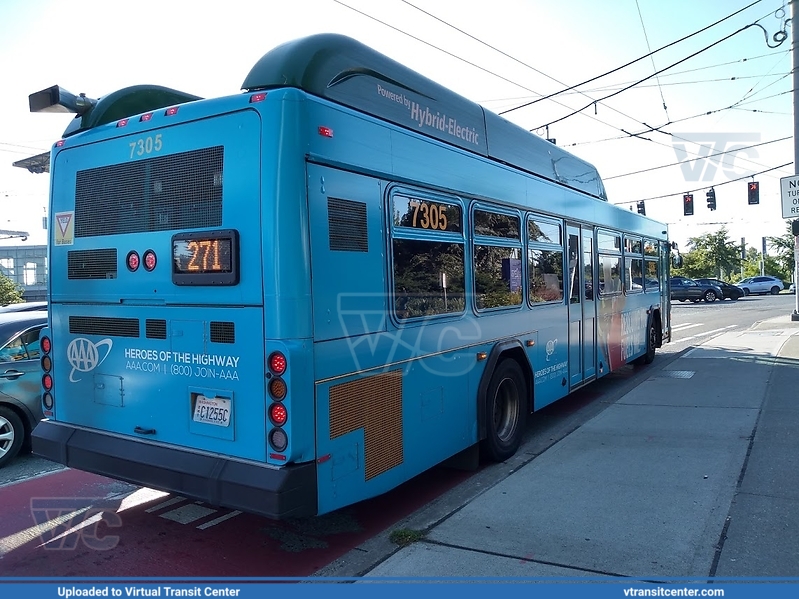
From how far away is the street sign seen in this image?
13984 mm

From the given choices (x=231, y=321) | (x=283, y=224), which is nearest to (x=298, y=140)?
(x=283, y=224)

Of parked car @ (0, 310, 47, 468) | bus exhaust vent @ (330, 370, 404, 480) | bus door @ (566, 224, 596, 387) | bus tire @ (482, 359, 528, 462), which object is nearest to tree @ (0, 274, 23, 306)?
parked car @ (0, 310, 47, 468)

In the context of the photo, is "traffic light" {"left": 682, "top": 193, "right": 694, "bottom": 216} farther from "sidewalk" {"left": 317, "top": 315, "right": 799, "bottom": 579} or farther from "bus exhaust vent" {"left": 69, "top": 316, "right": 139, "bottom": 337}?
"bus exhaust vent" {"left": 69, "top": 316, "right": 139, "bottom": 337}

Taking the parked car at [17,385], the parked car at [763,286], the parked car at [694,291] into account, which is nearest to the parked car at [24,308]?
the parked car at [17,385]

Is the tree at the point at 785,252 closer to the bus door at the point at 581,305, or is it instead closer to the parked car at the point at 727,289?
the parked car at the point at 727,289

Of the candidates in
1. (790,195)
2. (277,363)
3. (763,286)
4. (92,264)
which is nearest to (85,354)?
(92,264)

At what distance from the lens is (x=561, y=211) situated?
7660 millimetres

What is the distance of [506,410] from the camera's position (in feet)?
21.1

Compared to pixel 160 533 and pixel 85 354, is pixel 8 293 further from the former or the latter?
pixel 160 533

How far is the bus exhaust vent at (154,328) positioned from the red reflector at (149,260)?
0.36 m

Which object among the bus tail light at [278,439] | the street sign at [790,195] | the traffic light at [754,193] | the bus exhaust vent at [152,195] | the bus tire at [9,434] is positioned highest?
the traffic light at [754,193]

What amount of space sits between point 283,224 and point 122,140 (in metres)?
1.75

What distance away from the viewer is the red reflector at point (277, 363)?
365cm

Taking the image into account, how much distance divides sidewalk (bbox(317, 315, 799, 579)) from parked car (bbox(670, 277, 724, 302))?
32707 millimetres
